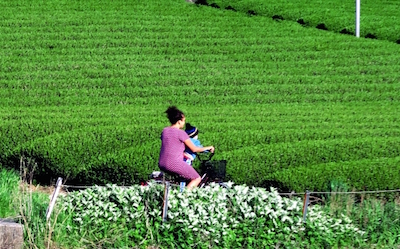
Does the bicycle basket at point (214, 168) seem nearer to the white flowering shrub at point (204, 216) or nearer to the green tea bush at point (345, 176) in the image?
the white flowering shrub at point (204, 216)

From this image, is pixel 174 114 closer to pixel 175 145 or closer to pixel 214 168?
pixel 175 145

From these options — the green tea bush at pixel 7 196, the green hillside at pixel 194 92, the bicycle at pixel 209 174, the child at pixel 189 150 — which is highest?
the green hillside at pixel 194 92

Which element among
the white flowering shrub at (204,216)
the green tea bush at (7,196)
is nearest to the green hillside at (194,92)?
the green tea bush at (7,196)

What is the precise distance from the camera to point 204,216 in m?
8.38

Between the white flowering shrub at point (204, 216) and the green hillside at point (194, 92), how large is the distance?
2.43 m

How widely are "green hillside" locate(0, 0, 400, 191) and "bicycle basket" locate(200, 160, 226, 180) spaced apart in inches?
73.6

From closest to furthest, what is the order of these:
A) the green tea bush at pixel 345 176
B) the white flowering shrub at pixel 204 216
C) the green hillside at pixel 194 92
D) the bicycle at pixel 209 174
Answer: the white flowering shrub at pixel 204 216
the bicycle at pixel 209 174
the green tea bush at pixel 345 176
the green hillside at pixel 194 92

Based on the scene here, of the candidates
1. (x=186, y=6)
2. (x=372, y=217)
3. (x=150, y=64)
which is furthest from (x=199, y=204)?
(x=186, y=6)

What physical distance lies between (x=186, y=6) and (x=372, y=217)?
15.5m

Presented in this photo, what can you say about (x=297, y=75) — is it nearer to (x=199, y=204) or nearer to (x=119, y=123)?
(x=119, y=123)

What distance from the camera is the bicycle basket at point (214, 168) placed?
30.5ft

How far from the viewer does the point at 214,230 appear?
8328 millimetres

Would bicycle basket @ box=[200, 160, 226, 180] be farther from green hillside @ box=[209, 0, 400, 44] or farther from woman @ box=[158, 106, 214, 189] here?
green hillside @ box=[209, 0, 400, 44]

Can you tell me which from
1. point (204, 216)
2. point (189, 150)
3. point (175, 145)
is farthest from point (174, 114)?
point (204, 216)
